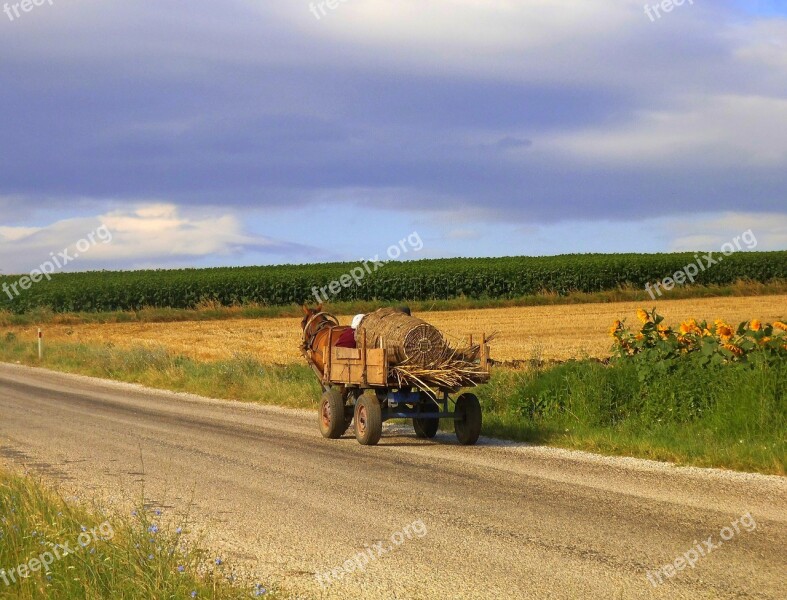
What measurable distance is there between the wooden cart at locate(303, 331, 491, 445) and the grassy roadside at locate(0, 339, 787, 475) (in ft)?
3.47

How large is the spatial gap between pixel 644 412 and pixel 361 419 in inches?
164

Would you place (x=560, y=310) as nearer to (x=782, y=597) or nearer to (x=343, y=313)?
(x=343, y=313)

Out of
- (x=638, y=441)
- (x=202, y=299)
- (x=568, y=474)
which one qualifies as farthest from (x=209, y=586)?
(x=202, y=299)

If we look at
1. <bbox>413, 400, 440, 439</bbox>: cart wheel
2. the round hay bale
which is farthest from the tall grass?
the round hay bale

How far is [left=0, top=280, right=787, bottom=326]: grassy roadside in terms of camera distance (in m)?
54.7

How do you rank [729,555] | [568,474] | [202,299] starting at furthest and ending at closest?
[202,299] < [568,474] < [729,555]

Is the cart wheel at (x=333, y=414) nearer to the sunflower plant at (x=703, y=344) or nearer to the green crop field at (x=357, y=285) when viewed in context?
the sunflower plant at (x=703, y=344)

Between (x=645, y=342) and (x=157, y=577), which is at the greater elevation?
(x=645, y=342)

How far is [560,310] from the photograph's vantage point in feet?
161

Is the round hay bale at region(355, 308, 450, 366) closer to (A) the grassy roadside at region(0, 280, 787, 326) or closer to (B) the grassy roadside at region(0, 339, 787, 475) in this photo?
(B) the grassy roadside at region(0, 339, 787, 475)

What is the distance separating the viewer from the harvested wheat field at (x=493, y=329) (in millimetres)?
32344

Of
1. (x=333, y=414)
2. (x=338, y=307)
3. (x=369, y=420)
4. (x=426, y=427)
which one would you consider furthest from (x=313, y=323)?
(x=338, y=307)

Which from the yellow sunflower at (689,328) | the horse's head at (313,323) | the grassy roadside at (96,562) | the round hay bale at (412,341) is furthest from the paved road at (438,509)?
the yellow sunflower at (689,328)

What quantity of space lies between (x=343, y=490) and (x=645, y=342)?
272 inches
